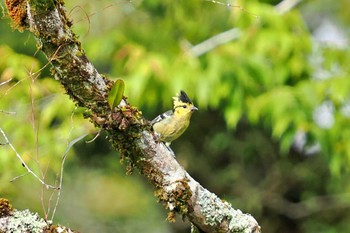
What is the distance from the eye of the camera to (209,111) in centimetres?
833

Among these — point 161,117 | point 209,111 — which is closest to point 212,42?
point 209,111

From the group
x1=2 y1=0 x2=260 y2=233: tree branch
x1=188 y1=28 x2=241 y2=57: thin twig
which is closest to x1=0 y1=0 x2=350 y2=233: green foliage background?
x1=188 y1=28 x2=241 y2=57: thin twig

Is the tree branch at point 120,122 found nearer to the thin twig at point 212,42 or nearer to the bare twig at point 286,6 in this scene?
the thin twig at point 212,42

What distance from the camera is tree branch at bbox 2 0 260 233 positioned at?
8.08 feet

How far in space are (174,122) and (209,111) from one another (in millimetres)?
5223

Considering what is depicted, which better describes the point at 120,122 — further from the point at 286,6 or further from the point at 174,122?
the point at 286,6

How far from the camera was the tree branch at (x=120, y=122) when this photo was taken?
2.46 m

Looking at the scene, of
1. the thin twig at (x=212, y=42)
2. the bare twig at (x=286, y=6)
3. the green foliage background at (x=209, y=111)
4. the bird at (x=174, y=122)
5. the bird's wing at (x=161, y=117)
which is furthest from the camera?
the bare twig at (x=286, y=6)

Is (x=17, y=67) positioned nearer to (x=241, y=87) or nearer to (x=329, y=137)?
(x=241, y=87)

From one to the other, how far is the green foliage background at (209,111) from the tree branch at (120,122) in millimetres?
1966

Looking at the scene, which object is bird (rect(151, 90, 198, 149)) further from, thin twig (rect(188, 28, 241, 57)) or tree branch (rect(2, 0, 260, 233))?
thin twig (rect(188, 28, 241, 57))

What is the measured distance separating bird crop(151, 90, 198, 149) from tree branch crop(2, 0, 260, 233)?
0.10 metres

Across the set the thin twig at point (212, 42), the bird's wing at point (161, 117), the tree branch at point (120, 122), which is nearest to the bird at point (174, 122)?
the bird's wing at point (161, 117)

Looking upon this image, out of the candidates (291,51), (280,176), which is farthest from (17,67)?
(280,176)
